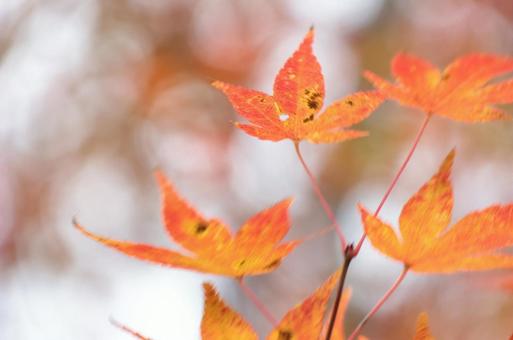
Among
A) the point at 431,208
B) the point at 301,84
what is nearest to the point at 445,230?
the point at 431,208

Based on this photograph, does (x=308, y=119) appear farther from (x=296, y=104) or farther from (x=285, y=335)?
(x=285, y=335)

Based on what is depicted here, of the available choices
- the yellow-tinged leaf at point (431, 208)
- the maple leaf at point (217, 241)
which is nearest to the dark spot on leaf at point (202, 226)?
the maple leaf at point (217, 241)

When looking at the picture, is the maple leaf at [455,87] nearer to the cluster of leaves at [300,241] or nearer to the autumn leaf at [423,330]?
the cluster of leaves at [300,241]

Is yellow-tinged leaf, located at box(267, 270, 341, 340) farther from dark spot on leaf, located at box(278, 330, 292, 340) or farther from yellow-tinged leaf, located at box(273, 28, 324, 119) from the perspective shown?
yellow-tinged leaf, located at box(273, 28, 324, 119)

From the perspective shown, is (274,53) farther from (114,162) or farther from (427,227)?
(427,227)

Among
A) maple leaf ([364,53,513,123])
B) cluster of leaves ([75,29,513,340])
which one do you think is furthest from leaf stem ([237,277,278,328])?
maple leaf ([364,53,513,123])

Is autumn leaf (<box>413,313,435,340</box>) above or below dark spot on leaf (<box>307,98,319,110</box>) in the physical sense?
below
